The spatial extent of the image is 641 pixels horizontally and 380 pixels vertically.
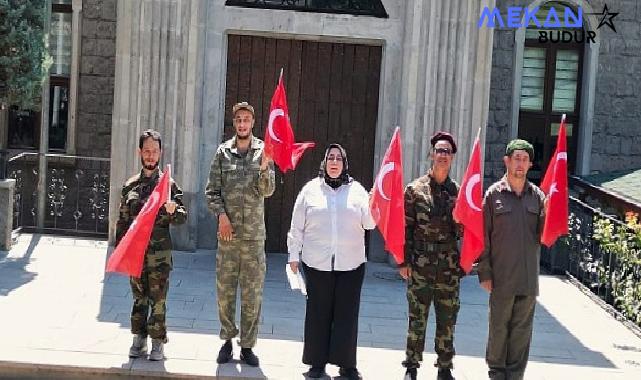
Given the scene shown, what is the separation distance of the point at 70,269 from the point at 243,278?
4006 mm

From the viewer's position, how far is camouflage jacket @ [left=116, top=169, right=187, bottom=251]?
694cm

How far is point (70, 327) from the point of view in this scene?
7.93 m

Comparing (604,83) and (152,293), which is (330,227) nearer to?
(152,293)

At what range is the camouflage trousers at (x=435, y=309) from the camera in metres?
6.75

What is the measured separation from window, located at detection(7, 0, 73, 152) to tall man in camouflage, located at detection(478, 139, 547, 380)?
9.72 meters

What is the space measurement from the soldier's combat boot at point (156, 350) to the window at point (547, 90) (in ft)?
28.4

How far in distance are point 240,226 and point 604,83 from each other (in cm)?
891

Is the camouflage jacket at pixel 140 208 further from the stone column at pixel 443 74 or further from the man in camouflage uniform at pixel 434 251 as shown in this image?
the stone column at pixel 443 74

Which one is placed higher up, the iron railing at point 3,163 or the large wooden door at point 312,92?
the large wooden door at point 312,92

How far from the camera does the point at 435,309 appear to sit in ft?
22.3

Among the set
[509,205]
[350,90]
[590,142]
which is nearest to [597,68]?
[590,142]

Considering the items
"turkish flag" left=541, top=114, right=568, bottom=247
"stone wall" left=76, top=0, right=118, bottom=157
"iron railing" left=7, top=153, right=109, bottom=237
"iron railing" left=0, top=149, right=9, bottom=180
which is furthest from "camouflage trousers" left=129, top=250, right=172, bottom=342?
Answer: "stone wall" left=76, top=0, right=118, bottom=157

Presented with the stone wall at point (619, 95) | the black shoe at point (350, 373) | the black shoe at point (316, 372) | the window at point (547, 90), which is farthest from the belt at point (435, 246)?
the stone wall at point (619, 95)

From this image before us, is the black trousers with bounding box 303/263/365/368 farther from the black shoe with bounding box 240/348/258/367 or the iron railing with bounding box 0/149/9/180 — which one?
the iron railing with bounding box 0/149/9/180
